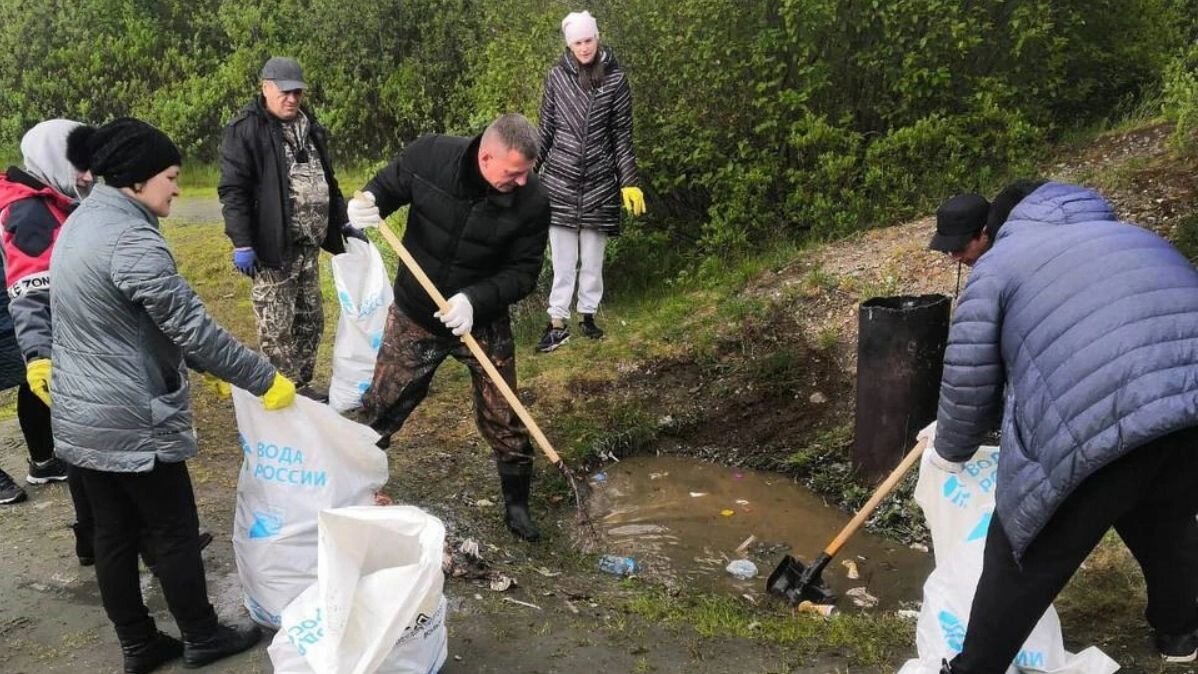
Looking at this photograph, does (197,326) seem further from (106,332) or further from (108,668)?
(108,668)

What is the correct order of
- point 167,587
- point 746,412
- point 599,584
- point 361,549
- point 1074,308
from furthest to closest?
point 746,412
point 599,584
point 167,587
point 361,549
point 1074,308

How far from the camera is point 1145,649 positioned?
3008mm

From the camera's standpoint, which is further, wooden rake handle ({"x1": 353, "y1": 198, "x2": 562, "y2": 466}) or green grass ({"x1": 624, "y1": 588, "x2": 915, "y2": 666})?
wooden rake handle ({"x1": 353, "y1": 198, "x2": 562, "y2": 466})

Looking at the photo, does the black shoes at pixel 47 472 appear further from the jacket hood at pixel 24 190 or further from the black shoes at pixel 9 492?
the jacket hood at pixel 24 190

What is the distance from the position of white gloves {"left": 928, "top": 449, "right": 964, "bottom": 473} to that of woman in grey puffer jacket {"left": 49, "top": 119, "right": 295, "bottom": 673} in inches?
81.6

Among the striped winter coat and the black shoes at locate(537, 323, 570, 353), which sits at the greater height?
the striped winter coat

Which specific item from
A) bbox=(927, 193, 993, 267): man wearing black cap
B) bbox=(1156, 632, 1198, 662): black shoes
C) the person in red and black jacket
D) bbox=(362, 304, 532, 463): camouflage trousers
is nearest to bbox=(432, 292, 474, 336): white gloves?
bbox=(362, 304, 532, 463): camouflage trousers

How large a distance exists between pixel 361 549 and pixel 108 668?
1066 mm

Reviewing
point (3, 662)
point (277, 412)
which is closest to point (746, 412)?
point (277, 412)

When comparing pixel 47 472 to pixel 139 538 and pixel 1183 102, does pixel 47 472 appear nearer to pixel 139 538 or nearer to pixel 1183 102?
pixel 139 538

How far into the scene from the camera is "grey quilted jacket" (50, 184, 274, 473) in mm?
2623

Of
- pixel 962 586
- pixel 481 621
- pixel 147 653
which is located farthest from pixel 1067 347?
pixel 147 653

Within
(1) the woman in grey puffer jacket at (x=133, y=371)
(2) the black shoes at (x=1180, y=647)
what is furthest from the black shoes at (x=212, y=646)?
(2) the black shoes at (x=1180, y=647)

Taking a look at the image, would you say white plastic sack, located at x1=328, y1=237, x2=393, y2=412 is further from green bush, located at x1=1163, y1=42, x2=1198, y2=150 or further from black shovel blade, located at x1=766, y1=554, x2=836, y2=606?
green bush, located at x1=1163, y1=42, x2=1198, y2=150
